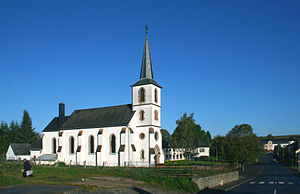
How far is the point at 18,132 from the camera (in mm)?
79938

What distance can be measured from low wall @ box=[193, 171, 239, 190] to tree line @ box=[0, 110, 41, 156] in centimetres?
6350

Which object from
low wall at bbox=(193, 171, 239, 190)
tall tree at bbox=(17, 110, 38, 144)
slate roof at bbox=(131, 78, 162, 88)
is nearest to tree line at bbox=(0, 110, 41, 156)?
tall tree at bbox=(17, 110, 38, 144)

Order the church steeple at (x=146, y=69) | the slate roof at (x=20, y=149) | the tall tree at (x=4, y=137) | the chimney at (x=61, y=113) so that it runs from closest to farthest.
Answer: the church steeple at (x=146, y=69) < the chimney at (x=61, y=113) < the slate roof at (x=20, y=149) < the tall tree at (x=4, y=137)

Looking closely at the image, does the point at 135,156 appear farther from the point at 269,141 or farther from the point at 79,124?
the point at 269,141

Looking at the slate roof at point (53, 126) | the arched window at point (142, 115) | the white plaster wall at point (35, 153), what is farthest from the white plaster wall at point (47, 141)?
the arched window at point (142, 115)

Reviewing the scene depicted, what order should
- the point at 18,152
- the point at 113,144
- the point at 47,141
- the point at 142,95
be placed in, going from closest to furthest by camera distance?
1. the point at 113,144
2. the point at 142,95
3. the point at 47,141
4. the point at 18,152

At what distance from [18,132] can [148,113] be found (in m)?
50.8

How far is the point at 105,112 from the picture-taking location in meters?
50.1

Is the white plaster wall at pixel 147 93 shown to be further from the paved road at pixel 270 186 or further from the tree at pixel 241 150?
the paved road at pixel 270 186

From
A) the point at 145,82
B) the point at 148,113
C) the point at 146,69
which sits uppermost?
the point at 146,69

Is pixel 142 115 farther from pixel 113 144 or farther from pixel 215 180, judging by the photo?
pixel 215 180

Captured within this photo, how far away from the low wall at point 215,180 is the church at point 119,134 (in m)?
12.0

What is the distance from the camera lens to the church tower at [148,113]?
144 ft

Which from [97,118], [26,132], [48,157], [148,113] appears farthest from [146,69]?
[26,132]
